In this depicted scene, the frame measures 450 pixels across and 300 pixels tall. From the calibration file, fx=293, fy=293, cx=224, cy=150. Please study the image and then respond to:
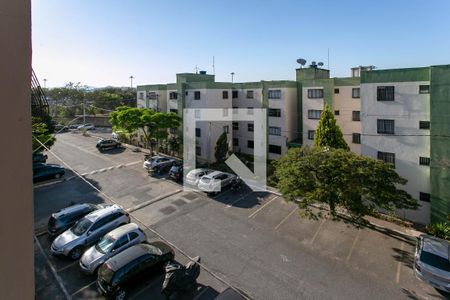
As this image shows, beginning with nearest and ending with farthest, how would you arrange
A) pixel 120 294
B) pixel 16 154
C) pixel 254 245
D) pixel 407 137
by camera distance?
pixel 16 154 → pixel 120 294 → pixel 254 245 → pixel 407 137

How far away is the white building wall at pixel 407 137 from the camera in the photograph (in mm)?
17641

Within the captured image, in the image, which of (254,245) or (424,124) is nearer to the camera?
(254,245)

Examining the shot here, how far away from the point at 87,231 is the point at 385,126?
61.0 ft

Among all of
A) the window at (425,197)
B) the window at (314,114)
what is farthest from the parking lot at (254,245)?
the window at (314,114)

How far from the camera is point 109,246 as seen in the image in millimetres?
12148

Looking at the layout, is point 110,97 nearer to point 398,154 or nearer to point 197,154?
point 197,154

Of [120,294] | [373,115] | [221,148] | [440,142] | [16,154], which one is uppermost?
[373,115]

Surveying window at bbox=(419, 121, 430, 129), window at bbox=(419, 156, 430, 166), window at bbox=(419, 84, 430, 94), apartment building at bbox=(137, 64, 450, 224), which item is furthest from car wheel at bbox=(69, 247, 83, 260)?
window at bbox=(419, 84, 430, 94)

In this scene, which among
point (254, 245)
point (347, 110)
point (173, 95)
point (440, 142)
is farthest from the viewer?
point (173, 95)

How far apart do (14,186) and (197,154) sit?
99.5 ft

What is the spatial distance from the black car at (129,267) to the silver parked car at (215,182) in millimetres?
8153

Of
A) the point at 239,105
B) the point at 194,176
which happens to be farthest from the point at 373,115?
the point at 239,105

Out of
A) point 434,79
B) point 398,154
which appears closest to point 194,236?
point 398,154

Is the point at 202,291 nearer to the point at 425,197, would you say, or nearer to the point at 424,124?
the point at 425,197
